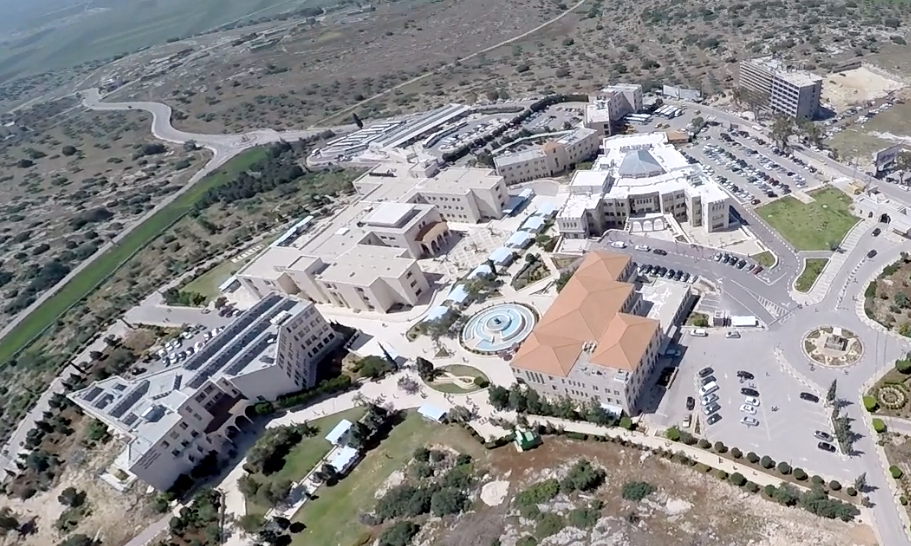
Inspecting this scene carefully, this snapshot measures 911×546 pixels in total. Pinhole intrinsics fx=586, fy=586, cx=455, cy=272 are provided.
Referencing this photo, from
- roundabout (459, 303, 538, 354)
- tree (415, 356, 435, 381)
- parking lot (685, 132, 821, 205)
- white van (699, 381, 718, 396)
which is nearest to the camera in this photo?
white van (699, 381, 718, 396)

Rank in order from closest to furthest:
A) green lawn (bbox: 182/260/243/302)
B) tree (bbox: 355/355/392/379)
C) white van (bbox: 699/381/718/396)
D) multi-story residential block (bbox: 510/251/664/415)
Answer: multi-story residential block (bbox: 510/251/664/415) → white van (bbox: 699/381/718/396) → tree (bbox: 355/355/392/379) → green lawn (bbox: 182/260/243/302)

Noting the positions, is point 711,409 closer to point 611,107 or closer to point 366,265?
point 366,265

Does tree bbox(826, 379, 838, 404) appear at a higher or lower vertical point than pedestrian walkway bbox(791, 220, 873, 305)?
higher

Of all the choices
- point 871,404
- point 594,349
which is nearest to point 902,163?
point 871,404

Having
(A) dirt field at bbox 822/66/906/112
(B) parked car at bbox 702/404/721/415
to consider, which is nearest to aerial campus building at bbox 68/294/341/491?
(B) parked car at bbox 702/404/721/415

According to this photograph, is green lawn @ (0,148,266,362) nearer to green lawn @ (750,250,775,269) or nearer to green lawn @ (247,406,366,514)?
green lawn @ (247,406,366,514)

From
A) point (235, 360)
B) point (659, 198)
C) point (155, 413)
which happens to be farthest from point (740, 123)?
point (155, 413)
